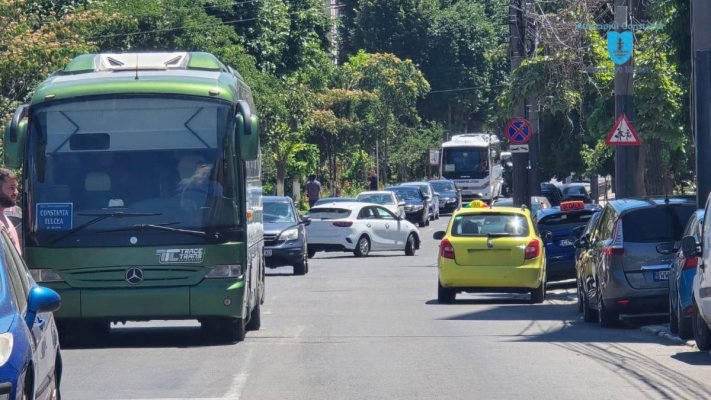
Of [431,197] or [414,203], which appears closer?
[414,203]

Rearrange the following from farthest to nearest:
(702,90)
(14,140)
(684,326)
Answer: (702,90) → (684,326) → (14,140)

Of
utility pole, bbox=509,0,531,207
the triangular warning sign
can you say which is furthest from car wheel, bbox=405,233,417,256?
the triangular warning sign

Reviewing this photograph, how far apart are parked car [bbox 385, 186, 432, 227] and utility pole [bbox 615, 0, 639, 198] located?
28176 mm

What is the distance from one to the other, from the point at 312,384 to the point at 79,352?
13.2 feet

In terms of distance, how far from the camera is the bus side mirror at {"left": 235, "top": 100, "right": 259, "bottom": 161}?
14.8m

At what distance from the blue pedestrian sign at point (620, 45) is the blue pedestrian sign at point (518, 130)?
9.41 meters

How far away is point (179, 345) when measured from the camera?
614 inches

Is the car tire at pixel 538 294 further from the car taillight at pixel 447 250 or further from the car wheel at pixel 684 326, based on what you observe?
the car wheel at pixel 684 326

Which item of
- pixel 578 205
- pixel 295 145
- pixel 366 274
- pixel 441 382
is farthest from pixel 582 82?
pixel 295 145

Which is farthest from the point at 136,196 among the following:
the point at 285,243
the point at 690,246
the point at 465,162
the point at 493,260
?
the point at 465,162

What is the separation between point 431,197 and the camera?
56969mm

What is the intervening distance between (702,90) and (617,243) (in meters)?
2.25

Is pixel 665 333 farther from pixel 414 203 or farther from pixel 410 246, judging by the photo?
pixel 414 203

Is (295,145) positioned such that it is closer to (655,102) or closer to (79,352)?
(655,102)
